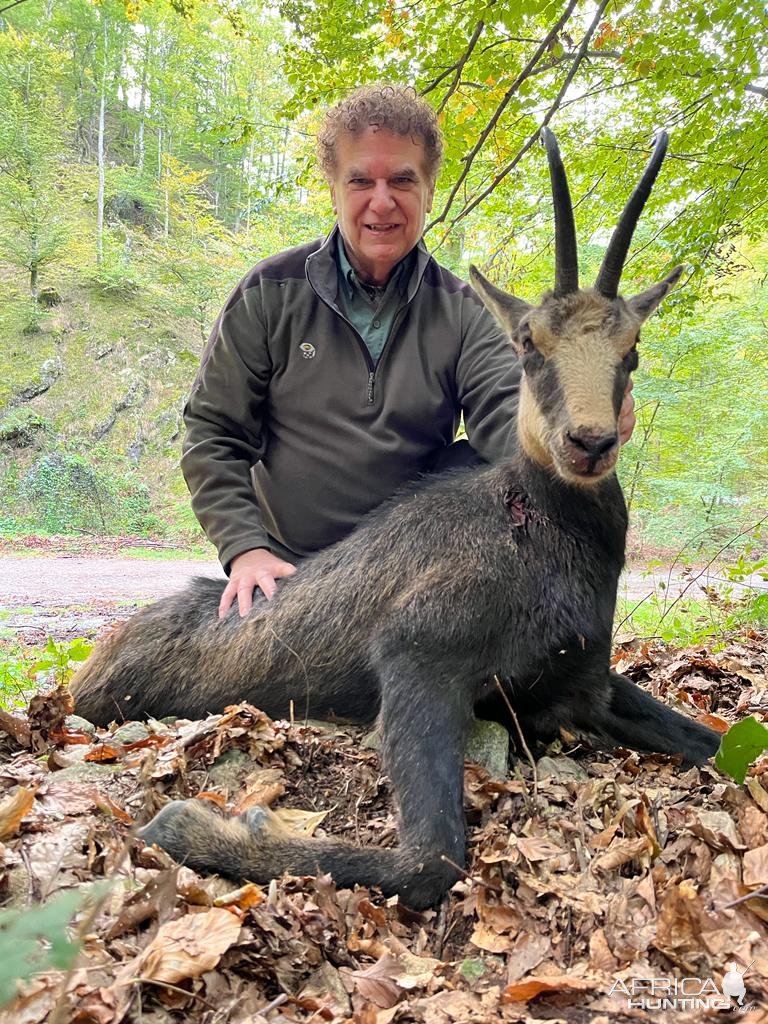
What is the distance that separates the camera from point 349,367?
14.8 feet

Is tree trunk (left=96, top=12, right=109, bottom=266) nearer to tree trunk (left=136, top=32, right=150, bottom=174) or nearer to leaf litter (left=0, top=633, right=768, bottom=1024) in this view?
tree trunk (left=136, top=32, right=150, bottom=174)

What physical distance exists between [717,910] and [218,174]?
4762 cm

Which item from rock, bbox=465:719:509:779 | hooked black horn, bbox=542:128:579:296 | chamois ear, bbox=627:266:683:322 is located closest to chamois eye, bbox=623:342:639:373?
chamois ear, bbox=627:266:683:322

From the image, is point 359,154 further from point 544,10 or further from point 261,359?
point 544,10

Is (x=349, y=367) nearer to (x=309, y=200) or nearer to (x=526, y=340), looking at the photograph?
Answer: (x=526, y=340)

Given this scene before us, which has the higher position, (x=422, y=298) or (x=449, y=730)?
(x=422, y=298)

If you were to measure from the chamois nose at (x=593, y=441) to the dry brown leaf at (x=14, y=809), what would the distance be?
2569mm

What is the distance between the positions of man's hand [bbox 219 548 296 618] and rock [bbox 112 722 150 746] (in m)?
0.73

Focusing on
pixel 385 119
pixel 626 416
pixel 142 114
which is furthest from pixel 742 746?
pixel 142 114

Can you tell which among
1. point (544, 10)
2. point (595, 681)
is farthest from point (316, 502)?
point (544, 10)

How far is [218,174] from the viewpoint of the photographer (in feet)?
143

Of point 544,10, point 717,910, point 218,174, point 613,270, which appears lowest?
point 717,910

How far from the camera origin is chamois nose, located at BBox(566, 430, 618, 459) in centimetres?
316

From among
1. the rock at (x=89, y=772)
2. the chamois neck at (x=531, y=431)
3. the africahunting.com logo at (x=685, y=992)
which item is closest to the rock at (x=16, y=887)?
the rock at (x=89, y=772)
